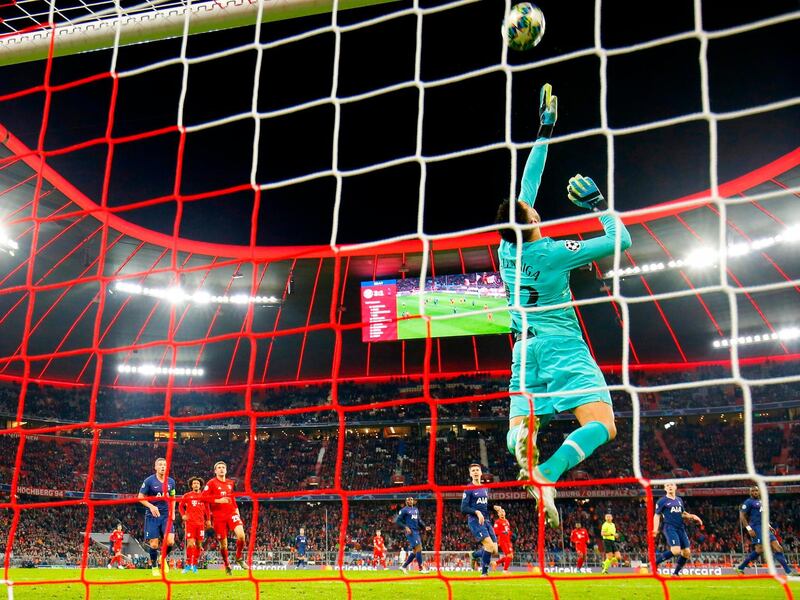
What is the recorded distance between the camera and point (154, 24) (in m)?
4.34

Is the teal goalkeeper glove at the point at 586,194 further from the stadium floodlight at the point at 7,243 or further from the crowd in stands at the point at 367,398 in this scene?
the crowd in stands at the point at 367,398

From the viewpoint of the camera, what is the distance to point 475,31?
14.8 metres

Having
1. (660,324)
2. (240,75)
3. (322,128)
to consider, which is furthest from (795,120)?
(240,75)

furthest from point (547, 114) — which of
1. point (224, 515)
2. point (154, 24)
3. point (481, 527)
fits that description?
point (224, 515)

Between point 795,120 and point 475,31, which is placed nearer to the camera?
point 475,31

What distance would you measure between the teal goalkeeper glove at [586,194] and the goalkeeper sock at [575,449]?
128 centimetres

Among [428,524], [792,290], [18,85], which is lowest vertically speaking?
[428,524]

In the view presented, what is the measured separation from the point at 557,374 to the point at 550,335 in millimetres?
257

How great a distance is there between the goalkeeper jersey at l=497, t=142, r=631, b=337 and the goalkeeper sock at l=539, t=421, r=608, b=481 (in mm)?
631

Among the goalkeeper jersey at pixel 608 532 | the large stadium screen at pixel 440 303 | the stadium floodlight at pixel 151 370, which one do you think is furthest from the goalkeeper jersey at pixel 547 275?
the stadium floodlight at pixel 151 370

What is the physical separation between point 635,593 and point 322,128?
14261mm

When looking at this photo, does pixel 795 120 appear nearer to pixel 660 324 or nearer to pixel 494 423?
pixel 660 324

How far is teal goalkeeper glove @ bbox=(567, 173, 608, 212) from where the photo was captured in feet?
13.1

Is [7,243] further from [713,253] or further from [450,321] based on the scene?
[713,253]
